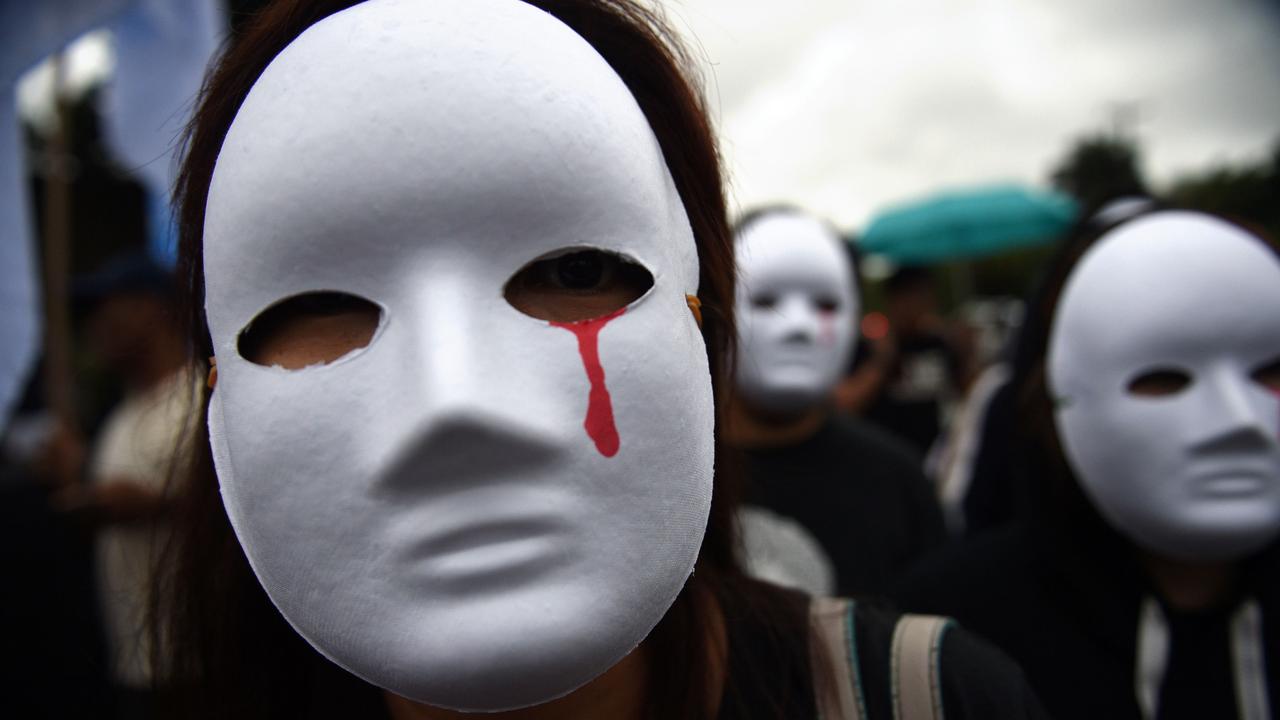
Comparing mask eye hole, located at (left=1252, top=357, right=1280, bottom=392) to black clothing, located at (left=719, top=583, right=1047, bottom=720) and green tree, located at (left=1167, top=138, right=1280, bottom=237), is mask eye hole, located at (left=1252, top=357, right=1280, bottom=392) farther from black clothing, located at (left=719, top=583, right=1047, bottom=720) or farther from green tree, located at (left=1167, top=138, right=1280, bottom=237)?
green tree, located at (left=1167, top=138, right=1280, bottom=237)

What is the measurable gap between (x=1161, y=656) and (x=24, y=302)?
3376 mm

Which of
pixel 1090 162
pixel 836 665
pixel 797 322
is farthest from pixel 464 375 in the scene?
pixel 1090 162

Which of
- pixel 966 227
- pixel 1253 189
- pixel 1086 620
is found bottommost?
pixel 1086 620

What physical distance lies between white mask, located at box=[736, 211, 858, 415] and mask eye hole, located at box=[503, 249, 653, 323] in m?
1.54

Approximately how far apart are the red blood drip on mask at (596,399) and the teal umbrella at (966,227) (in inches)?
250

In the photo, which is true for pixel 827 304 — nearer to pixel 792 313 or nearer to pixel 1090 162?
pixel 792 313

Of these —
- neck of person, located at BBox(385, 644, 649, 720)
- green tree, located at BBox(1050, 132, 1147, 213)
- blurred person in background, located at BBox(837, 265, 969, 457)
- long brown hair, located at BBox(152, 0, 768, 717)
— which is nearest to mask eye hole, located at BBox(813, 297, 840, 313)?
blurred person in background, located at BBox(837, 265, 969, 457)

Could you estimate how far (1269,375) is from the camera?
1.76 meters

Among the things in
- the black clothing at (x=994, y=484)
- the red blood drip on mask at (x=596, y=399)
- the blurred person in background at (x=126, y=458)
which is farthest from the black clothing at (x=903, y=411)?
the red blood drip on mask at (x=596, y=399)

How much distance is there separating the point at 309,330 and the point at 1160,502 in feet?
5.03

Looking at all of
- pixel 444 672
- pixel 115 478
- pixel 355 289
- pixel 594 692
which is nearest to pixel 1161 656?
pixel 594 692

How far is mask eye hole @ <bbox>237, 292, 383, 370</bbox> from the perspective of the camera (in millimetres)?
1051

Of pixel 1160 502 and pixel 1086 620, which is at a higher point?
pixel 1160 502

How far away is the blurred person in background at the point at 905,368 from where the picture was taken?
4.19 m
